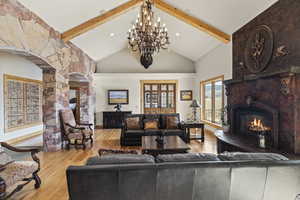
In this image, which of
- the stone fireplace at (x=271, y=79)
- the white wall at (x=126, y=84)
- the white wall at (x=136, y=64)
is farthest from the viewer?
the white wall at (x=136, y=64)

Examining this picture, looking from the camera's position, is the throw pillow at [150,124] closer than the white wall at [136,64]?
Yes

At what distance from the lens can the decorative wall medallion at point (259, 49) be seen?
4.08m

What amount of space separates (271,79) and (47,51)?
16.7ft

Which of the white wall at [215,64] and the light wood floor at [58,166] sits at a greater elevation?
the white wall at [215,64]

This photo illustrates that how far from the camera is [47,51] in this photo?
490cm

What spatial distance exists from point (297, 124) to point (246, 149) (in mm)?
905

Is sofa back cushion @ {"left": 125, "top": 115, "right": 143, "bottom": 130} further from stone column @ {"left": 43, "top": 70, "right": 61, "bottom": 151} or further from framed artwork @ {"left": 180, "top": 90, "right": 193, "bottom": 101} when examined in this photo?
framed artwork @ {"left": 180, "top": 90, "right": 193, "bottom": 101}

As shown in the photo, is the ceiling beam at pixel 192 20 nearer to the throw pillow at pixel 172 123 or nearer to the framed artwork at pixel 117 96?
the throw pillow at pixel 172 123

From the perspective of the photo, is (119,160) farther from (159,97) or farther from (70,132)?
(159,97)

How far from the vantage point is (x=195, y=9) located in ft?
17.9

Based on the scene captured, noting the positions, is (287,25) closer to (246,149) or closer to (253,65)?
(253,65)

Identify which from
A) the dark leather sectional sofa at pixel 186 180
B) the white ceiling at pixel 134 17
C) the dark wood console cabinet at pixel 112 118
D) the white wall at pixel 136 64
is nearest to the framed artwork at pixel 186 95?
the white wall at pixel 136 64

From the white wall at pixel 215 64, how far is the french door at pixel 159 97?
4.37 ft

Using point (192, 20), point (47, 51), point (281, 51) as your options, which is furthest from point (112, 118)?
point (281, 51)
